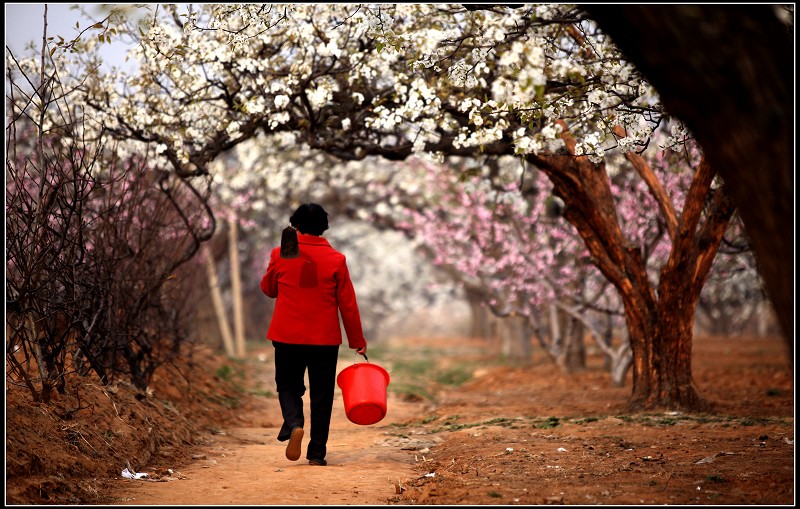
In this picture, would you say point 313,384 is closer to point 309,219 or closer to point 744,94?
point 309,219

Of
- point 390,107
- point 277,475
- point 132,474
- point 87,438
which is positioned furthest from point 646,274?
point 87,438

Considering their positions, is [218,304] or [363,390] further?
[218,304]

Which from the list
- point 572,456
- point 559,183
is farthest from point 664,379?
point 572,456

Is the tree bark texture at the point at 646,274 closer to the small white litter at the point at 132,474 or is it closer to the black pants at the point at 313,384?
the black pants at the point at 313,384

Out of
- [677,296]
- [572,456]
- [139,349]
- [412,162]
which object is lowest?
[572,456]

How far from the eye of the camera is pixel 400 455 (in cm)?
677

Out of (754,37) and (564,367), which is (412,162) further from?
(754,37)

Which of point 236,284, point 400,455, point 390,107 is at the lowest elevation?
point 400,455

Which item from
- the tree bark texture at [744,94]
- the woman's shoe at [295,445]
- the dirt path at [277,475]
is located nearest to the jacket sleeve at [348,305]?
the woman's shoe at [295,445]

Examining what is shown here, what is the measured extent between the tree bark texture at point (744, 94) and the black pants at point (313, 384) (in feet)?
12.0

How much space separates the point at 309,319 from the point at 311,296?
0.17 m

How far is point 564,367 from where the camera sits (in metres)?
15.4

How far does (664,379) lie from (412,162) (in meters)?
13.7

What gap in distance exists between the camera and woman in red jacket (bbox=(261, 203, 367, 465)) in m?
6.03
